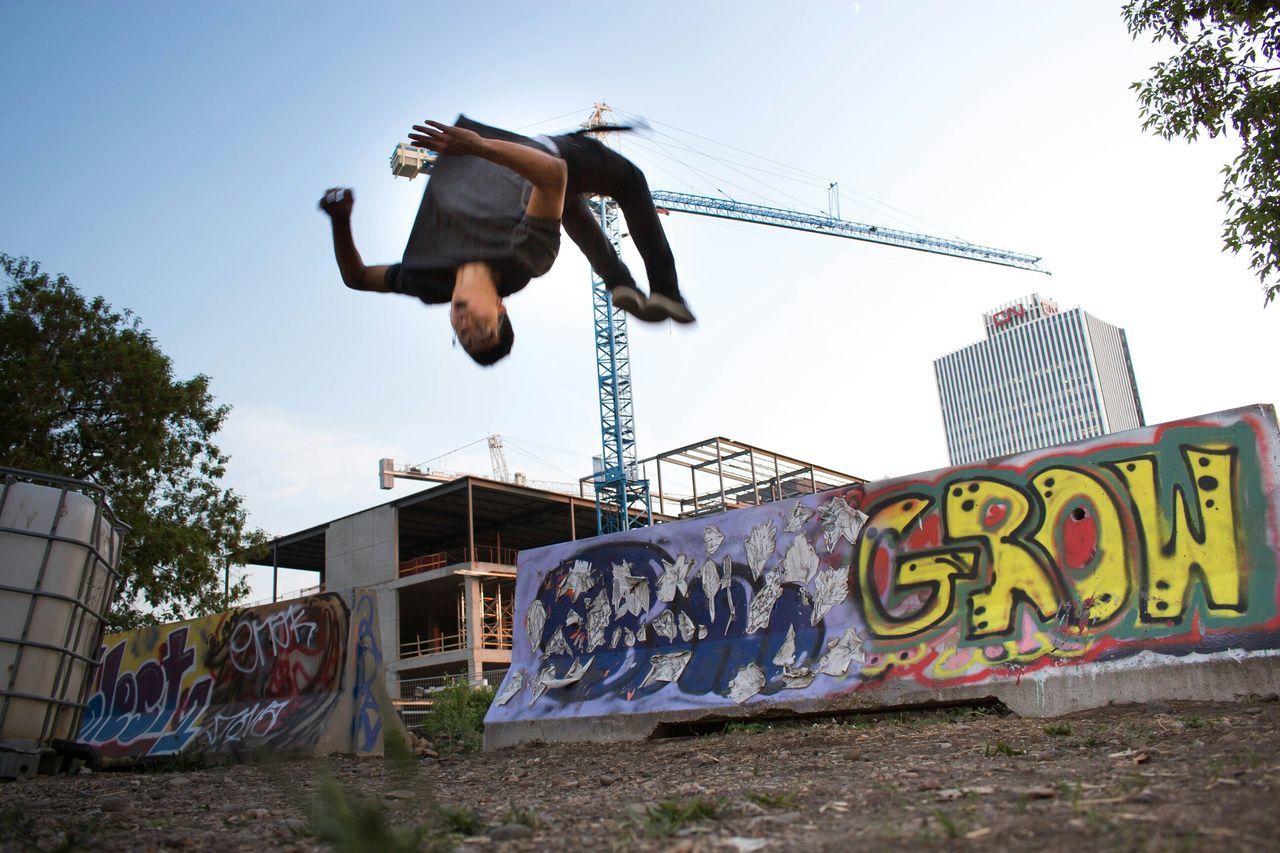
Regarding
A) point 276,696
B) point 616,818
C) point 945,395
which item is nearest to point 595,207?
point 616,818

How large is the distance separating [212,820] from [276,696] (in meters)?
7.62

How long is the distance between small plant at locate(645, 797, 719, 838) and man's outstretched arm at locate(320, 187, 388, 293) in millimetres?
3542

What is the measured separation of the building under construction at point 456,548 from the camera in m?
39.3

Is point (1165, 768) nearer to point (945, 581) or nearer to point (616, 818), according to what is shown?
point (616, 818)

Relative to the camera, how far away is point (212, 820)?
5.60 metres

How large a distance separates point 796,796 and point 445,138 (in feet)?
12.9

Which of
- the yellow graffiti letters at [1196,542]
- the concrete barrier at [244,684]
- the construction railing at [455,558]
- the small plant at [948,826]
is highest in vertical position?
the construction railing at [455,558]

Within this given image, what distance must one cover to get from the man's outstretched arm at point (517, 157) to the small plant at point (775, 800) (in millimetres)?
3366

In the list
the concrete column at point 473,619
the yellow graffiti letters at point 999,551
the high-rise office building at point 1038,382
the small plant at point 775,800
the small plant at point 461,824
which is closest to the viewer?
the small plant at point 461,824

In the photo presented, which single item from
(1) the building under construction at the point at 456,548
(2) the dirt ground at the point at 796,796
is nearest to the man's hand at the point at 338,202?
(2) the dirt ground at the point at 796,796

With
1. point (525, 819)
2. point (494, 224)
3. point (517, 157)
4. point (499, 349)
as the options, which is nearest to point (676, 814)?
point (525, 819)

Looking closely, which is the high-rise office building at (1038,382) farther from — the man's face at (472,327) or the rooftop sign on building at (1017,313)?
the man's face at (472,327)

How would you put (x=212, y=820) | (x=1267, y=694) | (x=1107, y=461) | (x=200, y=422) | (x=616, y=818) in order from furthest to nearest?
(x=200, y=422) < (x=1107, y=461) < (x=1267, y=694) < (x=212, y=820) < (x=616, y=818)

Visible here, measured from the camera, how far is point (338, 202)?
5.84m
